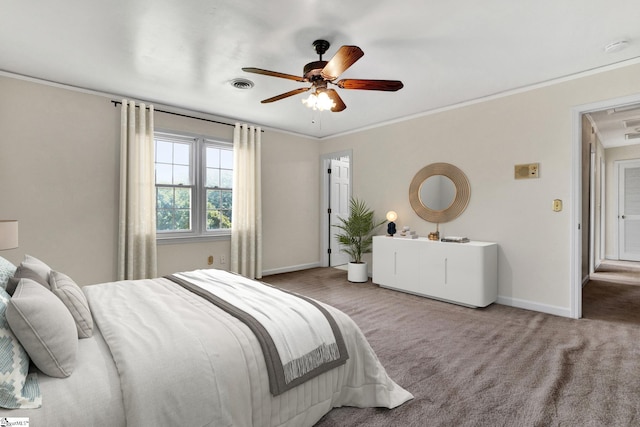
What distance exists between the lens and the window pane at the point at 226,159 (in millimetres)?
5070

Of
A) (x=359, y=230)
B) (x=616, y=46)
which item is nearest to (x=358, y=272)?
(x=359, y=230)

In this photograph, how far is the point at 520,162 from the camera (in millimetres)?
3791

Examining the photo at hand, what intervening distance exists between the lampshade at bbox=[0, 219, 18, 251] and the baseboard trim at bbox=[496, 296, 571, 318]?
4.77 m

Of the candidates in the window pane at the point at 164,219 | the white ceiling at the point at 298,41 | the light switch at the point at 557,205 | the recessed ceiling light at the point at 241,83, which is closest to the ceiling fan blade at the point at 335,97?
the white ceiling at the point at 298,41

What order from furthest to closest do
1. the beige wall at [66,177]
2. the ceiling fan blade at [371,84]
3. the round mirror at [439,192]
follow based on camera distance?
the round mirror at [439,192]
the beige wall at [66,177]
the ceiling fan blade at [371,84]

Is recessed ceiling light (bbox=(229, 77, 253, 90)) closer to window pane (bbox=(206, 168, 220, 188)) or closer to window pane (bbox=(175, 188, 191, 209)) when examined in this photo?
window pane (bbox=(206, 168, 220, 188))

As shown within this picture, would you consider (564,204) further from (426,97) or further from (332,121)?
(332,121)

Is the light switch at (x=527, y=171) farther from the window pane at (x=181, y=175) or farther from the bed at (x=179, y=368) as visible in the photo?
the window pane at (x=181, y=175)

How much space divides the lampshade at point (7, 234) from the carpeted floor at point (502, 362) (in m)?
2.38

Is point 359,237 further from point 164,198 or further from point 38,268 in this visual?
point 38,268

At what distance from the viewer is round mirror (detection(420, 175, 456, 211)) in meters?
4.43

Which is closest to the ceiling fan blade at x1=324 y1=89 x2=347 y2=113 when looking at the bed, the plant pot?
the bed

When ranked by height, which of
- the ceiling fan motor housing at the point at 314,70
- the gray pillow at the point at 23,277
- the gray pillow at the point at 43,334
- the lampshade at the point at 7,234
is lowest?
the gray pillow at the point at 43,334

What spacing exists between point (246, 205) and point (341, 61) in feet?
10.7
